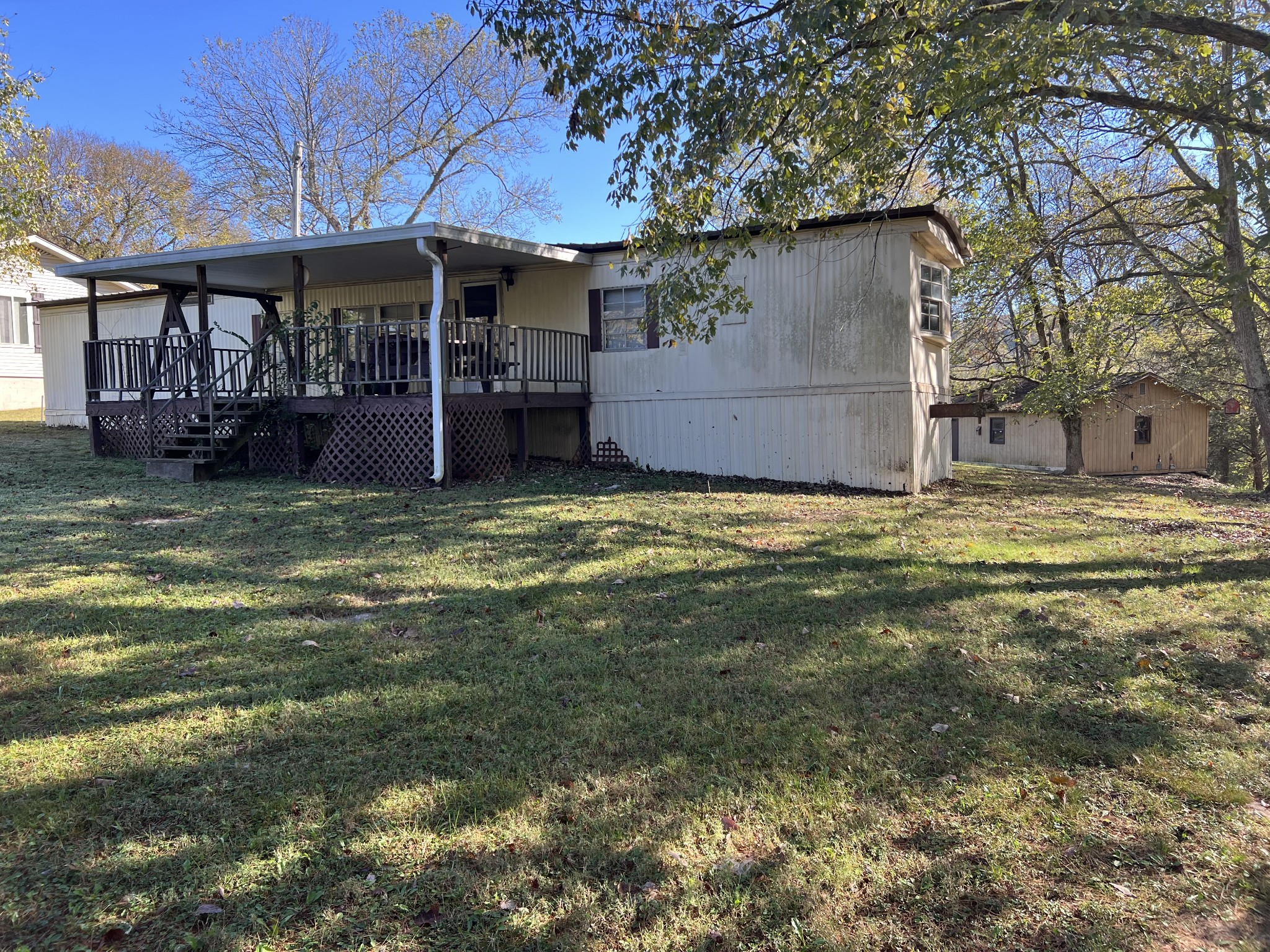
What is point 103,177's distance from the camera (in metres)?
32.8

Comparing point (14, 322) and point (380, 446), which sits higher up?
point (14, 322)

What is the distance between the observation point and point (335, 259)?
1249cm

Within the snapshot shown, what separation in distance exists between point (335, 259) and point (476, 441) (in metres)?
3.93

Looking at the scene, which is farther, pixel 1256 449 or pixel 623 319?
pixel 1256 449

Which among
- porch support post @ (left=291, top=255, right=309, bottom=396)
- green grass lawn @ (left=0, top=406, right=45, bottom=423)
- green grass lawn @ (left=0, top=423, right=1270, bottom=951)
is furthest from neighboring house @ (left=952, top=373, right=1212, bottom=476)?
green grass lawn @ (left=0, top=406, right=45, bottom=423)

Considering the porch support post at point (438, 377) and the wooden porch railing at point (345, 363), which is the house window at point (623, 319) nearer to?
the wooden porch railing at point (345, 363)

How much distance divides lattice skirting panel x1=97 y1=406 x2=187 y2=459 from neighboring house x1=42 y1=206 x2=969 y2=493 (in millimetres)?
Result: 45

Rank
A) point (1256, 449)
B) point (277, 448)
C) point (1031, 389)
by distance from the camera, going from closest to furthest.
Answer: point (277, 448)
point (1031, 389)
point (1256, 449)

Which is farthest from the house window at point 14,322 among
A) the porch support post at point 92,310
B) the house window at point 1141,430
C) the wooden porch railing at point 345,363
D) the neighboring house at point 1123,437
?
the house window at point 1141,430

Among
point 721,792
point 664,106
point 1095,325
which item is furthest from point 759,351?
point 721,792

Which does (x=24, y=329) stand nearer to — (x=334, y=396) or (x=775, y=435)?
(x=334, y=396)

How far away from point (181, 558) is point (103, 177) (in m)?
34.4

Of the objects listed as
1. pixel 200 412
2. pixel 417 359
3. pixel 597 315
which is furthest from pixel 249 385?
pixel 597 315

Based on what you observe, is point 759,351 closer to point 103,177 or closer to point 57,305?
point 57,305
